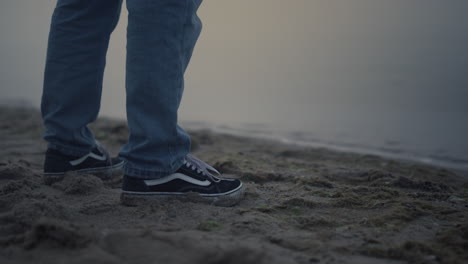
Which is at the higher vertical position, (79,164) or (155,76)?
(155,76)

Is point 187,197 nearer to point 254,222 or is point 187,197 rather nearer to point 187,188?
point 187,188

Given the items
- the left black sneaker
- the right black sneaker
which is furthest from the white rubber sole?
the left black sneaker

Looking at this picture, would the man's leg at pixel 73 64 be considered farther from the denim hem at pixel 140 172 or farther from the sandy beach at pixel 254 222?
Answer: the denim hem at pixel 140 172

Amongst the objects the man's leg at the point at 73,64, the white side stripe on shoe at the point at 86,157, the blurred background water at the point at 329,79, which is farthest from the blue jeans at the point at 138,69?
the blurred background water at the point at 329,79

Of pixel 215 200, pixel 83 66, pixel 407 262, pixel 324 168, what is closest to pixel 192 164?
pixel 215 200

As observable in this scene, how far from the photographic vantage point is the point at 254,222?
55.7 inches

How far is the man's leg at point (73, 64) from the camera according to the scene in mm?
1793

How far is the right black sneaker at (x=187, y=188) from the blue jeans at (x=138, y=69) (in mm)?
43

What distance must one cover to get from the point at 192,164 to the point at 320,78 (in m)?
6.61

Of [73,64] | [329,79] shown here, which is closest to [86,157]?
[73,64]

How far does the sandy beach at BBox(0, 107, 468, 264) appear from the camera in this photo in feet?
3.77

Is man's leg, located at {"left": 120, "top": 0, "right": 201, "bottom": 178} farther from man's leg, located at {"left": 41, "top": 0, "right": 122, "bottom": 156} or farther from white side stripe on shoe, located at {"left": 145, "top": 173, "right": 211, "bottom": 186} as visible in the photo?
man's leg, located at {"left": 41, "top": 0, "right": 122, "bottom": 156}

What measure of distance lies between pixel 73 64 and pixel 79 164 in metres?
0.46

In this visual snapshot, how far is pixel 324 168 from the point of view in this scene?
2.48 m
